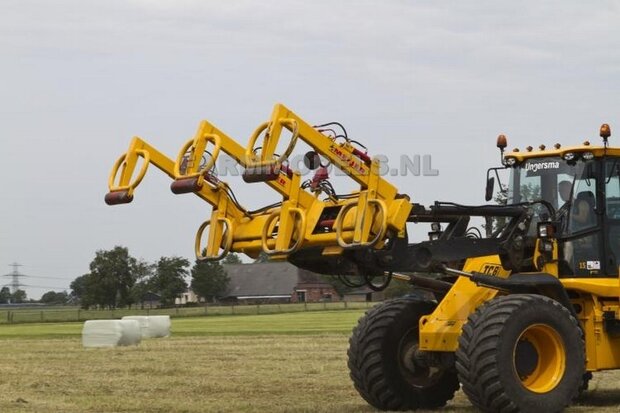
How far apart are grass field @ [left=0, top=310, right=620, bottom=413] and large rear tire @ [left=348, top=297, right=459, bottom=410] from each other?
0.31 meters

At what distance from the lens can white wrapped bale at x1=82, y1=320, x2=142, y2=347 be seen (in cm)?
3045

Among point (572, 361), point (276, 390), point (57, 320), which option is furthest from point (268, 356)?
point (57, 320)

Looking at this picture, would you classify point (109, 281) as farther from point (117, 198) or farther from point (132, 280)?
point (117, 198)

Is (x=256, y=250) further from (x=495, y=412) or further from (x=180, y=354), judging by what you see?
(x=180, y=354)

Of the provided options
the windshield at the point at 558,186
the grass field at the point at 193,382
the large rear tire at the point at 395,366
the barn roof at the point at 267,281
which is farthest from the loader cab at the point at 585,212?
the barn roof at the point at 267,281

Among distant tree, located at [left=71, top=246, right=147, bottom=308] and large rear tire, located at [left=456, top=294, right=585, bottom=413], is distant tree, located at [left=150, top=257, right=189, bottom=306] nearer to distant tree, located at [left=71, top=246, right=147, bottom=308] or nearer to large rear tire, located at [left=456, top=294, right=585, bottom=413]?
distant tree, located at [left=71, top=246, right=147, bottom=308]

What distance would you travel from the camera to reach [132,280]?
12506 cm

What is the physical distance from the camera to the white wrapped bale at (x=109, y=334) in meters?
30.5

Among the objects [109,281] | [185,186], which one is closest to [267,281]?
[109,281]

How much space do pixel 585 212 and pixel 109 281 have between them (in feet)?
367

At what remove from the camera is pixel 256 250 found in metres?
12.3

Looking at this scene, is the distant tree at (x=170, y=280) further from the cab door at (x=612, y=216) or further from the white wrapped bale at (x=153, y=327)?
Answer: the cab door at (x=612, y=216)

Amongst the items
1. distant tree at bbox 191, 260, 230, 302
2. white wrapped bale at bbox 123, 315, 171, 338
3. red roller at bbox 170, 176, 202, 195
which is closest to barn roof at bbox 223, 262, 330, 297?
distant tree at bbox 191, 260, 230, 302

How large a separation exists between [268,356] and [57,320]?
5526 cm
